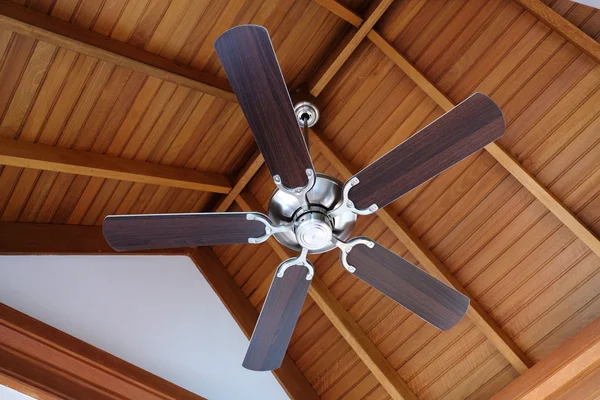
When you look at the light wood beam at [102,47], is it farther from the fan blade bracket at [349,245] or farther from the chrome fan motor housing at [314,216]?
the fan blade bracket at [349,245]

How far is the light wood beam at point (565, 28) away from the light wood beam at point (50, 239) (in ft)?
9.51

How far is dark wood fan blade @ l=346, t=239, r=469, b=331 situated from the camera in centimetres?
208

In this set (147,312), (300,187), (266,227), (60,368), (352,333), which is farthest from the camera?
(352,333)

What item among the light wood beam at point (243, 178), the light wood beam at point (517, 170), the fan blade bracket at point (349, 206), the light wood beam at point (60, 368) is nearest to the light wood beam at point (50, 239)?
the light wood beam at point (60, 368)

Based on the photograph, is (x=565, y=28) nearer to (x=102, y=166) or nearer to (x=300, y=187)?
(x=300, y=187)

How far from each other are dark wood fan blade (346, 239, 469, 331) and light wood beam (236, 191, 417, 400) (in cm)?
154

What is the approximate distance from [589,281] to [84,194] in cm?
306

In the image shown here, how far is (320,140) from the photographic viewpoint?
380 centimetres

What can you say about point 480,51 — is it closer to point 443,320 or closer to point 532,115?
point 532,115

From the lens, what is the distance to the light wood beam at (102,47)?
7.84 feet

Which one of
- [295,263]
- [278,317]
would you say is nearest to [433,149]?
[295,263]

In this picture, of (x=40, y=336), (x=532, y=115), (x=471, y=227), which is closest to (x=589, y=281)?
(x=471, y=227)

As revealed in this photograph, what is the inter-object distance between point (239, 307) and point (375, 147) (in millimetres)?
1506

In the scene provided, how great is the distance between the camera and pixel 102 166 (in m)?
3.03
